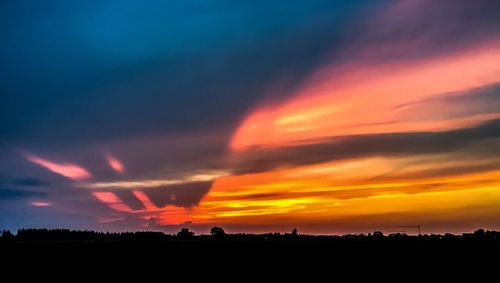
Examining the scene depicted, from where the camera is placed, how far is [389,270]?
243 ft

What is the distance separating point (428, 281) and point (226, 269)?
27954 mm

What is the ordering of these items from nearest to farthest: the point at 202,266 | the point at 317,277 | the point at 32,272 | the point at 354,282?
the point at 354,282 → the point at 317,277 → the point at 32,272 → the point at 202,266

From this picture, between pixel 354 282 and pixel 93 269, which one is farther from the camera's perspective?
pixel 93 269

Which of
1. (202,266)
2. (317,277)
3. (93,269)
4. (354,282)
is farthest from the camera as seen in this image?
(202,266)

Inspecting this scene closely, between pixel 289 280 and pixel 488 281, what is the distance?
23.5 m

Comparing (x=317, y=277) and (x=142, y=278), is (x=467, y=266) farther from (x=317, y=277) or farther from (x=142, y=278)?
(x=142, y=278)

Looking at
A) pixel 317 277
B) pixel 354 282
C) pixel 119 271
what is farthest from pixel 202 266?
pixel 354 282

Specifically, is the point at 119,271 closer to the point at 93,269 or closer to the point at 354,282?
the point at 93,269

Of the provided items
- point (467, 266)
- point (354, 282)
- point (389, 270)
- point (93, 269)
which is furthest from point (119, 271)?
point (467, 266)

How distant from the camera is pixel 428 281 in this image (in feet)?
201

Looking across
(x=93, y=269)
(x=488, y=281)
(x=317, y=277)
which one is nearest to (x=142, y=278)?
(x=93, y=269)

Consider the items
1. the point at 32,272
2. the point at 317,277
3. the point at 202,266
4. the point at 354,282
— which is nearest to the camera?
the point at 354,282

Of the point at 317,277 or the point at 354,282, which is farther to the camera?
the point at 317,277

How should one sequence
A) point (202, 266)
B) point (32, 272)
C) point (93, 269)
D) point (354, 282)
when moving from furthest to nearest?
1. point (202, 266)
2. point (93, 269)
3. point (32, 272)
4. point (354, 282)
